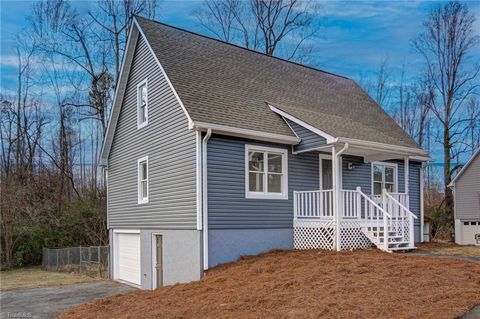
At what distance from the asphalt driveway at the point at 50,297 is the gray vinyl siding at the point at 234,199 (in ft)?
15.2

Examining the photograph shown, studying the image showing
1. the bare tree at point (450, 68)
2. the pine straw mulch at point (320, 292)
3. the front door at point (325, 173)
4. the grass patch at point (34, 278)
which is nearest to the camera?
the pine straw mulch at point (320, 292)

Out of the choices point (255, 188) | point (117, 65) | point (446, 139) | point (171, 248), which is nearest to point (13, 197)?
point (117, 65)

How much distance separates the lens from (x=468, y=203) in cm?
2419

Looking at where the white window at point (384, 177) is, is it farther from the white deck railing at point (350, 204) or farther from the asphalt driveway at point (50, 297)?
the asphalt driveway at point (50, 297)

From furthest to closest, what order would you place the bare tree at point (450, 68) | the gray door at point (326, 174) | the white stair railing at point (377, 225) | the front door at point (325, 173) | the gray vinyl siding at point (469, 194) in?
1. the bare tree at point (450, 68)
2. the gray vinyl siding at point (469, 194)
3. the gray door at point (326, 174)
4. the front door at point (325, 173)
5. the white stair railing at point (377, 225)

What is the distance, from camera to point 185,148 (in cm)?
1198

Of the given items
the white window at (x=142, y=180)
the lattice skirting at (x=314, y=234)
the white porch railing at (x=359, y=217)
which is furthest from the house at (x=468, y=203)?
the white window at (x=142, y=180)

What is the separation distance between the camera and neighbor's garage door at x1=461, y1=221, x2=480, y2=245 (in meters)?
23.5

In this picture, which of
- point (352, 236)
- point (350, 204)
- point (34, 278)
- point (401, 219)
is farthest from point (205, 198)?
point (34, 278)

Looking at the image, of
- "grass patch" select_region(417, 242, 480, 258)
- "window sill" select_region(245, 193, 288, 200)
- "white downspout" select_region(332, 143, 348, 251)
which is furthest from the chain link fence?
"grass patch" select_region(417, 242, 480, 258)

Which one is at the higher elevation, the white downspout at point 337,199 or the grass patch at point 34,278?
the white downspout at point 337,199

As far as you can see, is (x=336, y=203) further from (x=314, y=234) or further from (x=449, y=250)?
(x=449, y=250)

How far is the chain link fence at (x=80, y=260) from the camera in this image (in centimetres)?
1973

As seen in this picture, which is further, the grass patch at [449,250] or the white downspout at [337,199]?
the grass patch at [449,250]
